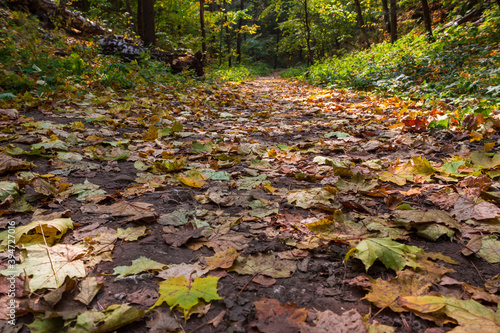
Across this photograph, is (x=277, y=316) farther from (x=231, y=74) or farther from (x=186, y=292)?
(x=231, y=74)

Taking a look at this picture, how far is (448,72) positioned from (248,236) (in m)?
6.72

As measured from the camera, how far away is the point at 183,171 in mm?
2389

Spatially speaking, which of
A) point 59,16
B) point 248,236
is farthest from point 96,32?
point 248,236

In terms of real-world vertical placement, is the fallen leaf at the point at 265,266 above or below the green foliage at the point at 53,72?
below

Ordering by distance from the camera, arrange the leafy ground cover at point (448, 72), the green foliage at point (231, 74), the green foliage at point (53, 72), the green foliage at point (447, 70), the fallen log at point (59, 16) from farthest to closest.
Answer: the green foliage at point (231, 74)
the fallen log at point (59, 16)
the green foliage at point (447, 70)
the leafy ground cover at point (448, 72)
the green foliage at point (53, 72)

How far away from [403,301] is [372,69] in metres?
8.66

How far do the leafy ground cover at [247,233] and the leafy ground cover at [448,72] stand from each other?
5.82ft

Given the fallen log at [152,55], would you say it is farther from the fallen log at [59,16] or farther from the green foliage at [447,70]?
the green foliage at [447,70]

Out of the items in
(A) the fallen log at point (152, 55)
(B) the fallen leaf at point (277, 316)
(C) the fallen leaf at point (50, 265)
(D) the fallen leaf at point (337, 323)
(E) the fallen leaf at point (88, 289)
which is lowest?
(D) the fallen leaf at point (337, 323)

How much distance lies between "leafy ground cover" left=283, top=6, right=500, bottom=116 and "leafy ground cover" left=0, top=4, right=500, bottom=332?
1773mm

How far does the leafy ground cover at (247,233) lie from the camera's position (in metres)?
0.99

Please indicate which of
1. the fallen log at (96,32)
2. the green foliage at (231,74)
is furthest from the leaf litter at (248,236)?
the green foliage at (231,74)

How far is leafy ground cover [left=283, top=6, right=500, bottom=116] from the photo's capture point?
4414 mm

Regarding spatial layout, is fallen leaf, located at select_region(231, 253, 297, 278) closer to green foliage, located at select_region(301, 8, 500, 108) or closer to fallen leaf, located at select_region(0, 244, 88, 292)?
fallen leaf, located at select_region(0, 244, 88, 292)
